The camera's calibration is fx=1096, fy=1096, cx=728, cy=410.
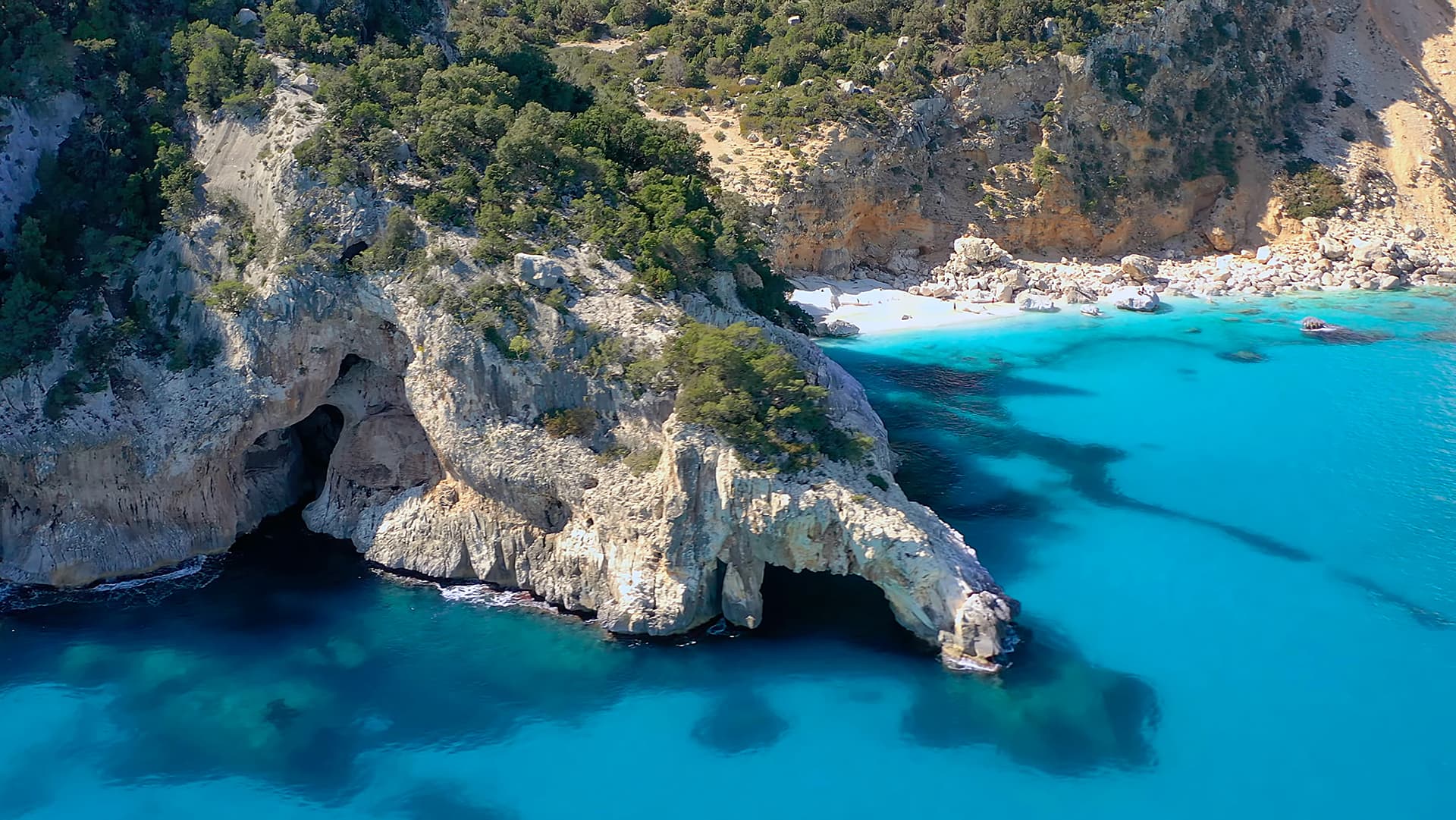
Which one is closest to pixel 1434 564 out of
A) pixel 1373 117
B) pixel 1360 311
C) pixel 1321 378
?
pixel 1321 378

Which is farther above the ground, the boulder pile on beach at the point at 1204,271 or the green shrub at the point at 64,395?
the boulder pile on beach at the point at 1204,271

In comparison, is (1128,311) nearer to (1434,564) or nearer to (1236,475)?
(1236,475)

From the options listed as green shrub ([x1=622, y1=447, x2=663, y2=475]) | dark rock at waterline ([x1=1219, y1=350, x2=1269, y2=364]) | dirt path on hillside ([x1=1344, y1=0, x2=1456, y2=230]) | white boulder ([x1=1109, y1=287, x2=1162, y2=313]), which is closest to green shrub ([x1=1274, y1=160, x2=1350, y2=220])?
dirt path on hillside ([x1=1344, y1=0, x2=1456, y2=230])

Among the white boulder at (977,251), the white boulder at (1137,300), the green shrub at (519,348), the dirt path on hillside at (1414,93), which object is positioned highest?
the dirt path on hillside at (1414,93)

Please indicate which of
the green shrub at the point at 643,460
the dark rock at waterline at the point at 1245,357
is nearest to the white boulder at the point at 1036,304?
the dark rock at waterline at the point at 1245,357

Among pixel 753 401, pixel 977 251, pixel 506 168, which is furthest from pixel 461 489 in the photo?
pixel 977 251

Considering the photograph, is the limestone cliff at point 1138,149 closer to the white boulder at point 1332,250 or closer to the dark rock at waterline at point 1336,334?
the white boulder at point 1332,250

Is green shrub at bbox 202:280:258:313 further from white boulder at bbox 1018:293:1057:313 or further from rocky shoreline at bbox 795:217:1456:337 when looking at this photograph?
white boulder at bbox 1018:293:1057:313
